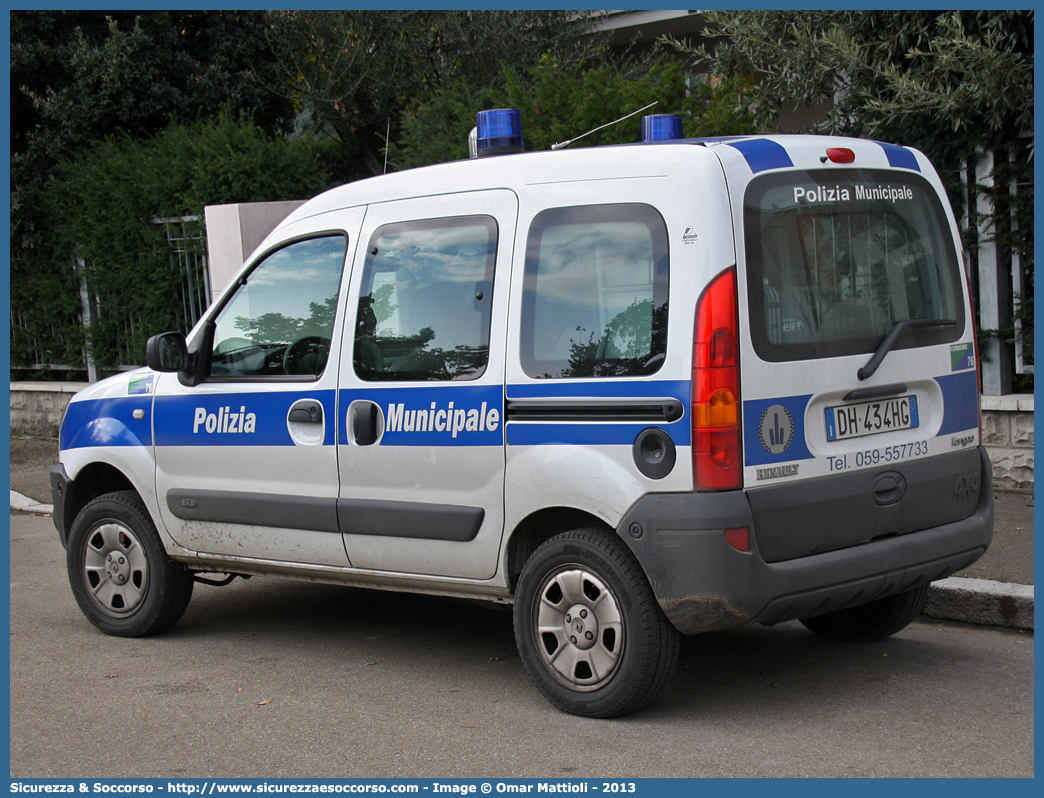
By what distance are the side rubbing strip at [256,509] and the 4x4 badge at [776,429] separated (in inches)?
74.1

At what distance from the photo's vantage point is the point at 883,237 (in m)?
4.29

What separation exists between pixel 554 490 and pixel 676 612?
0.62 m

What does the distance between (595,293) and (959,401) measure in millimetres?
1556

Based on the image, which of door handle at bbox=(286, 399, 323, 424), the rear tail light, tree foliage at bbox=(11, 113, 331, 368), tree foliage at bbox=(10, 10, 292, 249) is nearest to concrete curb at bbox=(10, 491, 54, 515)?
tree foliage at bbox=(11, 113, 331, 368)

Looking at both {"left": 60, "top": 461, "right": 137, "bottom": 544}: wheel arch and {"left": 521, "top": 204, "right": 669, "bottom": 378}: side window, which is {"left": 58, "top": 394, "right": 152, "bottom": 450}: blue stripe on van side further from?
{"left": 521, "top": 204, "right": 669, "bottom": 378}: side window

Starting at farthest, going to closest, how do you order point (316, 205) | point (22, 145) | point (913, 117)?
point (22, 145)
point (913, 117)
point (316, 205)

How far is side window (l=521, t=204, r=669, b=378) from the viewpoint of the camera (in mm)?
3953

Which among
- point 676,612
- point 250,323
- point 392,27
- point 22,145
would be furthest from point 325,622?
→ point 22,145

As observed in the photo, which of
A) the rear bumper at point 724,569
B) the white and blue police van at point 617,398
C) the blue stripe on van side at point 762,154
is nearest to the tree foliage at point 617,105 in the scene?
the white and blue police van at point 617,398

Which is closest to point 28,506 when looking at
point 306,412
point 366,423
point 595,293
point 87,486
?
point 87,486

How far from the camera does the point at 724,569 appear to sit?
3.78 metres

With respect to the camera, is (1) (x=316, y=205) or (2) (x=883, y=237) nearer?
(2) (x=883, y=237)

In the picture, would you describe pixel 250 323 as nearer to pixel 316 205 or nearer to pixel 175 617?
pixel 316 205

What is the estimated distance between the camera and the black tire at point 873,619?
4.91 meters
